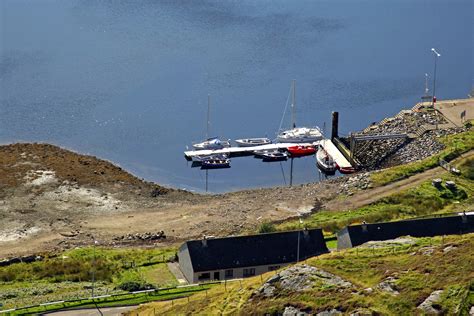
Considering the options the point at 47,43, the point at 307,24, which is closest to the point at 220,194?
the point at 47,43

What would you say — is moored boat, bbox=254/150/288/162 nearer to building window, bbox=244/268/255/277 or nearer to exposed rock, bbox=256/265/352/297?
building window, bbox=244/268/255/277

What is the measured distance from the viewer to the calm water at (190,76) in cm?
13775

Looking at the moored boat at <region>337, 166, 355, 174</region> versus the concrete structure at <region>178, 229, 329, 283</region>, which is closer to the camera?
the concrete structure at <region>178, 229, 329, 283</region>

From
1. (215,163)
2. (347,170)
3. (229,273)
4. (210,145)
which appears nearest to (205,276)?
(229,273)

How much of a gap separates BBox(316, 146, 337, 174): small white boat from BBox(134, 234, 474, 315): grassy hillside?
165 feet

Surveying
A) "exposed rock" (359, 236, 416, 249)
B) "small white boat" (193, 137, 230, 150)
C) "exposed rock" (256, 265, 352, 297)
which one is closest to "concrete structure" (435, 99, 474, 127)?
"small white boat" (193, 137, 230, 150)

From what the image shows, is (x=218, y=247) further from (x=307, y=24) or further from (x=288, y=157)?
(x=307, y=24)

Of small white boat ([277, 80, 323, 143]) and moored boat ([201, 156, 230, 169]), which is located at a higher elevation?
small white boat ([277, 80, 323, 143])

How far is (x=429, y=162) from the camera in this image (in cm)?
12075

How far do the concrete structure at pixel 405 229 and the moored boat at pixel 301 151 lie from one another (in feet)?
143

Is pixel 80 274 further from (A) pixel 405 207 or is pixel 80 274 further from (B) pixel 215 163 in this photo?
(B) pixel 215 163

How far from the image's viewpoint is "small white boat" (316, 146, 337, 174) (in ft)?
424

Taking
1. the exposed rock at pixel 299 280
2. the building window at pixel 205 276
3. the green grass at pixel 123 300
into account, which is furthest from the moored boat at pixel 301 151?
the exposed rock at pixel 299 280

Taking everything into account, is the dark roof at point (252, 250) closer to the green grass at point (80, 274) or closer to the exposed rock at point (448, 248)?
the green grass at point (80, 274)
